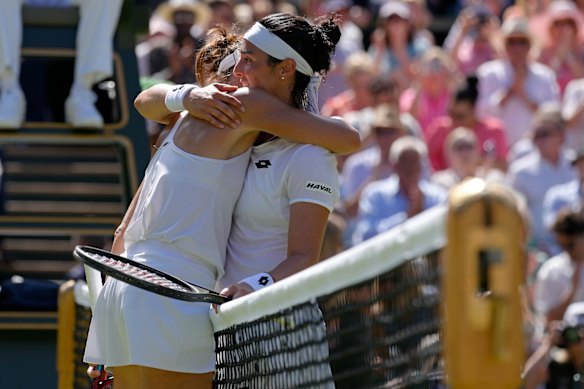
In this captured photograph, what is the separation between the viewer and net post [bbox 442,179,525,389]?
215 cm

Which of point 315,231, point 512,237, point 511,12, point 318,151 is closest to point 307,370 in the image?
point 315,231

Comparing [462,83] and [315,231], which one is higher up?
[462,83]

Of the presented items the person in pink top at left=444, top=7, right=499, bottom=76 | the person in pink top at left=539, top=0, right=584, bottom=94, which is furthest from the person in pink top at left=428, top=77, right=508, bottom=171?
the person in pink top at left=444, top=7, right=499, bottom=76

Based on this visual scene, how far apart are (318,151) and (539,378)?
3.92m

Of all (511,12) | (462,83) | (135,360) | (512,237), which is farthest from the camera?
(511,12)

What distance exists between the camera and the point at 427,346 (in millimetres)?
2617

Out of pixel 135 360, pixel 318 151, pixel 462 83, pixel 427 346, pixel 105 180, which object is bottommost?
pixel 427 346

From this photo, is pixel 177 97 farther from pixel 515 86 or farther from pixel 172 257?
pixel 515 86

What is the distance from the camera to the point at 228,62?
14.6ft

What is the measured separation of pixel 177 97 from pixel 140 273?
65 cm

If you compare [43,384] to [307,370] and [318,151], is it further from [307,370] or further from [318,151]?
[307,370]

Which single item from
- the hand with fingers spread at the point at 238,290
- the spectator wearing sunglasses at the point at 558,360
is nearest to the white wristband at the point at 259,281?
the hand with fingers spread at the point at 238,290

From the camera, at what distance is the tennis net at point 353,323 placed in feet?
8.36

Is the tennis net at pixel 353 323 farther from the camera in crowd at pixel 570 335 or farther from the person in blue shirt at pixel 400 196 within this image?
the person in blue shirt at pixel 400 196
